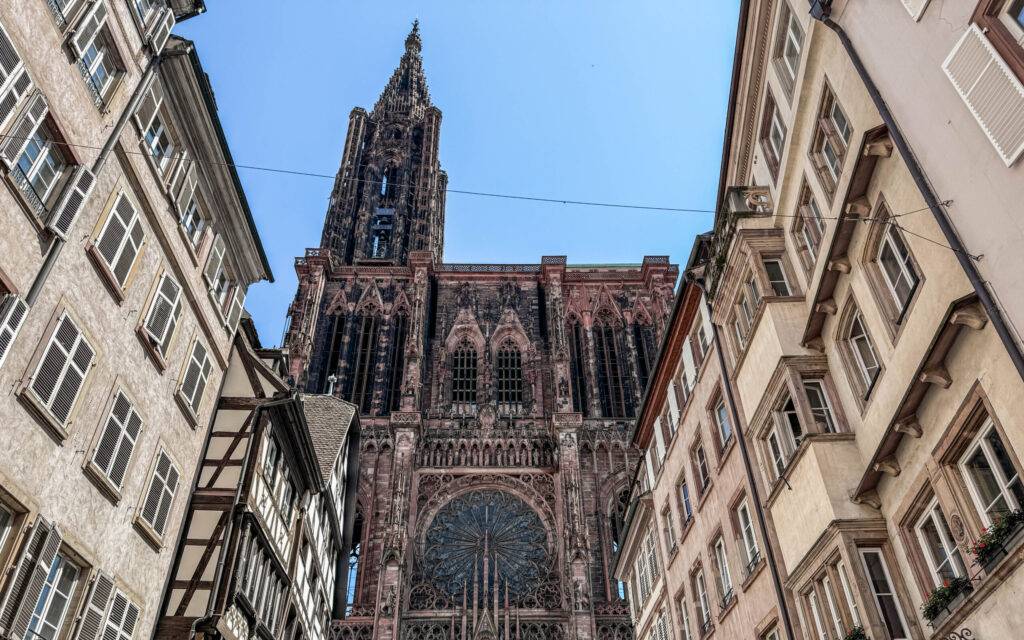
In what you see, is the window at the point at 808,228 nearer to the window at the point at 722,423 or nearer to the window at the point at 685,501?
the window at the point at 722,423

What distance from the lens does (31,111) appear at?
9.02 meters

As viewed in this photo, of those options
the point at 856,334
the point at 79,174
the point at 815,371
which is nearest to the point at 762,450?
the point at 815,371

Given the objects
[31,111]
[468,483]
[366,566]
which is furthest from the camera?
[468,483]

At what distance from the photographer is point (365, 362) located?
4228 cm

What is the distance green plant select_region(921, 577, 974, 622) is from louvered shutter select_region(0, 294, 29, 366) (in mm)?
10021

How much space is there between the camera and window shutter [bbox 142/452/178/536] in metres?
12.0

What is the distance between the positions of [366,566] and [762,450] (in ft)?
80.6

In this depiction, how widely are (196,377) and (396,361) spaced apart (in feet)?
93.5

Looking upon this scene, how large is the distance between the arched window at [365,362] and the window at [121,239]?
28.6m

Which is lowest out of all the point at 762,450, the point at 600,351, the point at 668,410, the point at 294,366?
the point at 762,450

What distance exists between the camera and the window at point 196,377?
1346 centimetres

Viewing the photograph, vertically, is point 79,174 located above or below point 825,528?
above

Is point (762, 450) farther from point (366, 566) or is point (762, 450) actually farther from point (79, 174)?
point (366, 566)

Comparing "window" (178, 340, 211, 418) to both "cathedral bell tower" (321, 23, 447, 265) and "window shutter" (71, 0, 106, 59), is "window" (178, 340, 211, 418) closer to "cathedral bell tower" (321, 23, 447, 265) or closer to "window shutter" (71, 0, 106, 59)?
"window shutter" (71, 0, 106, 59)
